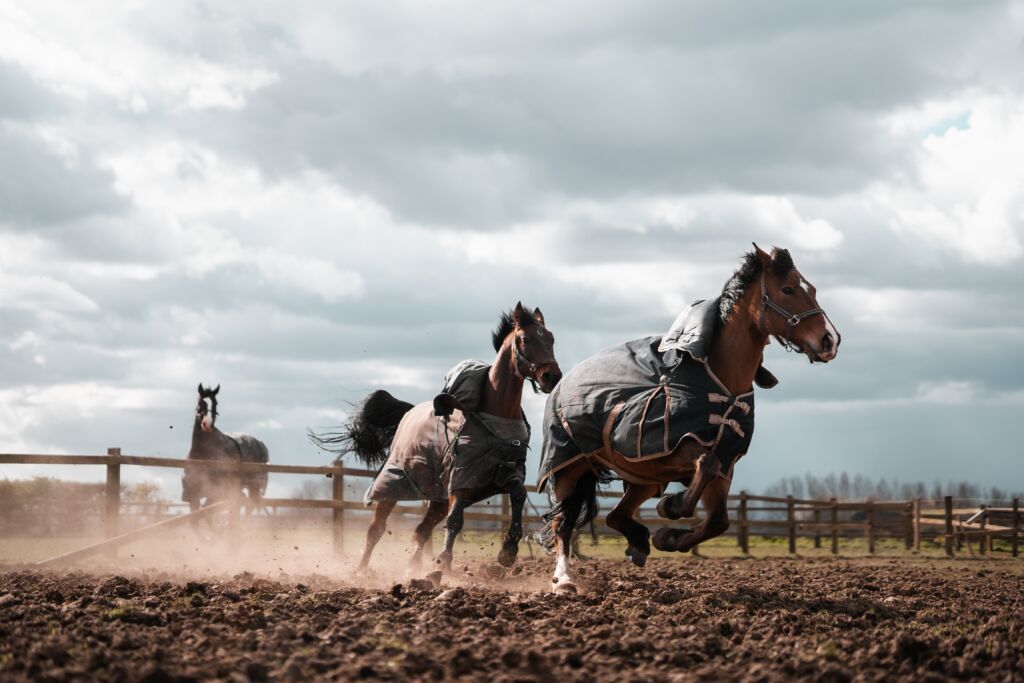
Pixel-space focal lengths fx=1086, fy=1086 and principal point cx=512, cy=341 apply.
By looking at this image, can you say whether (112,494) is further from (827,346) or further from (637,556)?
(827,346)

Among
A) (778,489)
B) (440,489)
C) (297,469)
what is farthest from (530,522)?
(778,489)

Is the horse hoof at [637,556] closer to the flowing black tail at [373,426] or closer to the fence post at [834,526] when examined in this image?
the flowing black tail at [373,426]

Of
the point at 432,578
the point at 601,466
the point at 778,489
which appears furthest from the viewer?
the point at 778,489

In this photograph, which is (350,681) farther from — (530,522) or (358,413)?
(530,522)

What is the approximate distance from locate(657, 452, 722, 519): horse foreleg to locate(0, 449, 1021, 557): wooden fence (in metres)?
2.66

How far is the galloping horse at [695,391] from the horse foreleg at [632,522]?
308 mm

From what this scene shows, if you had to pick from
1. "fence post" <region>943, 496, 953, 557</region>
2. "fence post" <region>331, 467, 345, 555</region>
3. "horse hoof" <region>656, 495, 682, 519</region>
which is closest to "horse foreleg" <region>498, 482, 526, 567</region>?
"horse hoof" <region>656, 495, 682, 519</region>

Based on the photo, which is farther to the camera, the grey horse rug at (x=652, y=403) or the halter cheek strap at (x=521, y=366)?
the halter cheek strap at (x=521, y=366)

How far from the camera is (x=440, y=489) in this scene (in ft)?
33.1

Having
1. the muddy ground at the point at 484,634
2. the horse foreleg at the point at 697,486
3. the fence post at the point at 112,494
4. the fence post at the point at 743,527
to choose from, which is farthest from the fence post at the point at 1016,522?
the fence post at the point at 112,494

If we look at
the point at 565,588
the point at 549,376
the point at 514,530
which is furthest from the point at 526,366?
the point at 565,588

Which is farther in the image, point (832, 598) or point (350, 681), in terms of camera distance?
point (832, 598)

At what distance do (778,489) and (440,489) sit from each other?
13817 centimetres

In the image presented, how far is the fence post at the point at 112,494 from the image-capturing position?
13.1m
